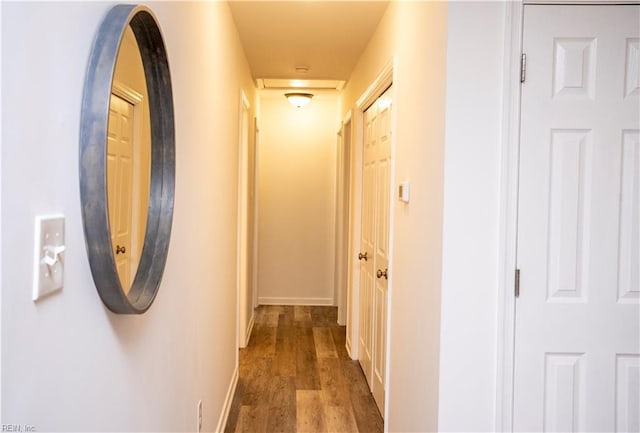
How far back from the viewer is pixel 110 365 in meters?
1.06

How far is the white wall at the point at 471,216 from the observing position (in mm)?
1651

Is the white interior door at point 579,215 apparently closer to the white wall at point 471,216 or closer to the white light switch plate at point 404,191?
the white wall at point 471,216

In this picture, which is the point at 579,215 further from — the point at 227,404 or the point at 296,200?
the point at 296,200

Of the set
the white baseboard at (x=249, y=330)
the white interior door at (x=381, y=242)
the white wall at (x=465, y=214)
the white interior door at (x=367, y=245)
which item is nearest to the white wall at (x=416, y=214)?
the white wall at (x=465, y=214)

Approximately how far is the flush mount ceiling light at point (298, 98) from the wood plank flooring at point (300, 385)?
94.7 inches

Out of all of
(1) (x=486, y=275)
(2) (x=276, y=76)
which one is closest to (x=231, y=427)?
(1) (x=486, y=275)

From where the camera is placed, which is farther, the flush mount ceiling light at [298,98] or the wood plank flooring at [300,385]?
the flush mount ceiling light at [298,98]

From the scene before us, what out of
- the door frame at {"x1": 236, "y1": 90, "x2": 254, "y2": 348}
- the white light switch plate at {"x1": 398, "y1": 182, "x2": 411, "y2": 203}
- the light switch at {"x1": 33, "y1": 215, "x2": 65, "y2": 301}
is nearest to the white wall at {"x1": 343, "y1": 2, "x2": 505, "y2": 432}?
the white light switch plate at {"x1": 398, "y1": 182, "x2": 411, "y2": 203}

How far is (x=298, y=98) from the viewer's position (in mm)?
5219

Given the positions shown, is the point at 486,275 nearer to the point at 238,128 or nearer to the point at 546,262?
the point at 546,262

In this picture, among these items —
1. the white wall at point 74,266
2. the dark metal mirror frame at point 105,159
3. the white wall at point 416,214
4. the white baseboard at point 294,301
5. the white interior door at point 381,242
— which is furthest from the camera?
the white baseboard at point 294,301

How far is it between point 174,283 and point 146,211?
0.38 meters

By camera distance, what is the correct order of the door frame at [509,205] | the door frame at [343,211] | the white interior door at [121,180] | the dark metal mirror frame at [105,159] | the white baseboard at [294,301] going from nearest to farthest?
the dark metal mirror frame at [105,159] → the white interior door at [121,180] → the door frame at [509,205] → the door frame at [343,211] → the white baseboard at [294,301]

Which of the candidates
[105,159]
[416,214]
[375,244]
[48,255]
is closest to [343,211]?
[375,244]
